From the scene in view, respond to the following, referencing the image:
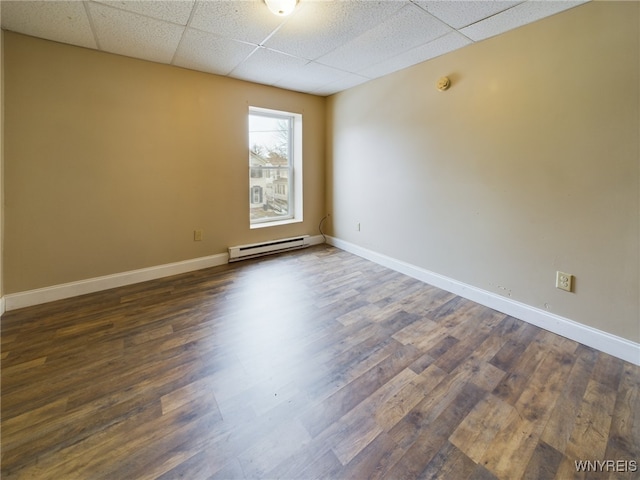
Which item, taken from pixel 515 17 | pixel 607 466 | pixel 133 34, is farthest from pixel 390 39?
pixel 607 466

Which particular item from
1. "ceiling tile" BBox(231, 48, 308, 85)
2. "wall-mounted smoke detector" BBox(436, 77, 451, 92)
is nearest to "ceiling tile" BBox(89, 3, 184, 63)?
"ceiling tile" BBox(231, 48, 308, 85)

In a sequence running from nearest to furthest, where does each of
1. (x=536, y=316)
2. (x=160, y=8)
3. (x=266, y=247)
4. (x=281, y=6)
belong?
(x=281, y=6) → (x=160, y=8) → (x=536, y=316) → (x=266, y=247)

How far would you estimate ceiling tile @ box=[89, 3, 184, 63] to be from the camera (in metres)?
2.05

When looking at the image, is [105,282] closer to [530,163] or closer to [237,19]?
[237,19]

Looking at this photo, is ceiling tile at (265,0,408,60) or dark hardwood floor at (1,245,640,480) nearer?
dark hardwood floor at (1,245,640,480)

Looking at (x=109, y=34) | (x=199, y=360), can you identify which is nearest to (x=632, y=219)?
(x=199, y=360)

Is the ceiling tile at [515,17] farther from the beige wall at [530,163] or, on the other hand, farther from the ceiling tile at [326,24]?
the ceiling tile at [326,24]

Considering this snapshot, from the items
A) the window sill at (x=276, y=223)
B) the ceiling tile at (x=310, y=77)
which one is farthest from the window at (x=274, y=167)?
the ceiling tile at (x=310, y=77)

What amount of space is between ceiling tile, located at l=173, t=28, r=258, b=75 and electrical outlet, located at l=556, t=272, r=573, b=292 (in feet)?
10.5

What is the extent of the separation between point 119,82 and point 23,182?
124 centimetres

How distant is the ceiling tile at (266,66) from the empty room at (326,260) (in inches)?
1.4

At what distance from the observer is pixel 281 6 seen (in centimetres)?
185

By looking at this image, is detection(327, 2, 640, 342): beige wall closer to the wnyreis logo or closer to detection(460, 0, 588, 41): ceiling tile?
detection(460, 0, 588, 41): ceiling tile

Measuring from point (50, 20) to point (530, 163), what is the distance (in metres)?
3.82
